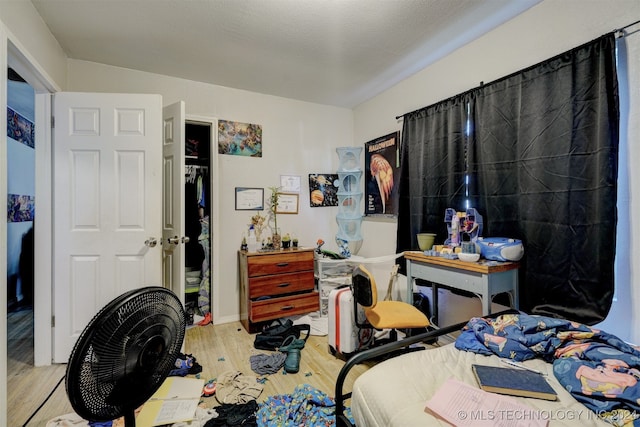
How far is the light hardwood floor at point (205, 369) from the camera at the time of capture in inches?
66.3

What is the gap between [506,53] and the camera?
1.97m

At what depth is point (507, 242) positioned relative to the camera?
1824 mm

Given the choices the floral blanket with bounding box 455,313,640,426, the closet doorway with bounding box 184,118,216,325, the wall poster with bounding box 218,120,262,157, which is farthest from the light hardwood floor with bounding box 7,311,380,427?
the wall poster with bounding box 218,120,262,157

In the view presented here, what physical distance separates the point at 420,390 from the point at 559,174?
150 centimetres

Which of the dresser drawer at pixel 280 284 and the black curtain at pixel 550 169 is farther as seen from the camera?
the dresser drawer at pixel 280 284

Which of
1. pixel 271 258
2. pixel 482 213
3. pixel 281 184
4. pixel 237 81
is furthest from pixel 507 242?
pixel 237 81

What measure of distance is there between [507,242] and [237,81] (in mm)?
2778

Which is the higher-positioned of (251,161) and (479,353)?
(251,161)

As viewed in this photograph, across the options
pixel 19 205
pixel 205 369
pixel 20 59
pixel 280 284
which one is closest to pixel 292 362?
pixel 205 369

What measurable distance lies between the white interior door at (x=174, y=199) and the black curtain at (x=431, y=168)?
78.5 inches

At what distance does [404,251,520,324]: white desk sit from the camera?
5.63ft

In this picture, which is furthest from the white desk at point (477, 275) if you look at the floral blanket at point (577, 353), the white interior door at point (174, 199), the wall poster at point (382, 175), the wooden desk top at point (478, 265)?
the white interior door at point (174, 199)

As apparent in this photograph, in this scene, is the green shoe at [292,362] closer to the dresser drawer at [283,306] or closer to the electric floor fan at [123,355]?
the dresser drawer at [283,306]

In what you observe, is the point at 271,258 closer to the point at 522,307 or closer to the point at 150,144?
the point at 150,144
